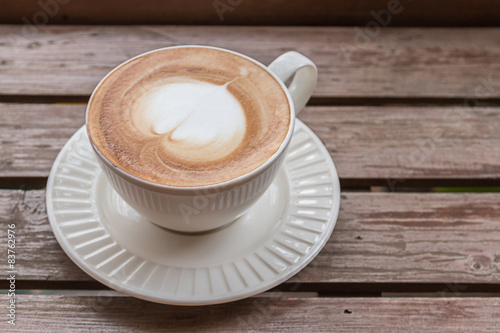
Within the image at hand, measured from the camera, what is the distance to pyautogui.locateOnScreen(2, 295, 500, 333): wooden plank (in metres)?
0.55


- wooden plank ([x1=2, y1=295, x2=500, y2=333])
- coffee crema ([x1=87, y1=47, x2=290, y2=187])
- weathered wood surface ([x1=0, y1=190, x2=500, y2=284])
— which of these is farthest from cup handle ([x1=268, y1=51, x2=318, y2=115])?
wooden plank ([x1=2, y1=295, x2=500, y2=333])

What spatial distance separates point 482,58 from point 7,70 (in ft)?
2.66

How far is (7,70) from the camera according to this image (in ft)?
2.74

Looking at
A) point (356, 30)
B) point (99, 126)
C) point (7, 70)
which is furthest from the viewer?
point (356, 30)

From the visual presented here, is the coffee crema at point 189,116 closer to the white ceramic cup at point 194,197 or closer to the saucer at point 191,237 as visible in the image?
the white ceramic cup at point 194,197

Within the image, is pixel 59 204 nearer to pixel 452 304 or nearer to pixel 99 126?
pixel 99 126

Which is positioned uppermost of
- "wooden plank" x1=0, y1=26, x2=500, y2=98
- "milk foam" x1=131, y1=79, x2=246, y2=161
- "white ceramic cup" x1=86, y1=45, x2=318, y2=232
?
"milk foam" x1=131, y1=79, x2=246, y2=161

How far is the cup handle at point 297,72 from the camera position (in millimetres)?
642

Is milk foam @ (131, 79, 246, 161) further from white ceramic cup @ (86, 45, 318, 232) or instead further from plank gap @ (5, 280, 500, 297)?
plank gap @ (5, 280, 500, 297)

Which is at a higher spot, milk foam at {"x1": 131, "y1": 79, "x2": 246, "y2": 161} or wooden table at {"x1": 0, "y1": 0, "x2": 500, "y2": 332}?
milk foam at {"x1": 131, "y1": 79, "x2": 246, "y2": 161}

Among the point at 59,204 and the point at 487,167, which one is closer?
the point at 59,204

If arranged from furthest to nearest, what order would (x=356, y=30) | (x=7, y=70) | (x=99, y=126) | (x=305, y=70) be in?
(x=356, y=30)
(x=7, y=70)
(x=305, y=70)
(x=99, y=126)

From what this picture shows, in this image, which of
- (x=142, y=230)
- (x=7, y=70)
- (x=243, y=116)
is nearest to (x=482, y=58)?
(x=243, y=116)

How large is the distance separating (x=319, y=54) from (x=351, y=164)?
262 mm
